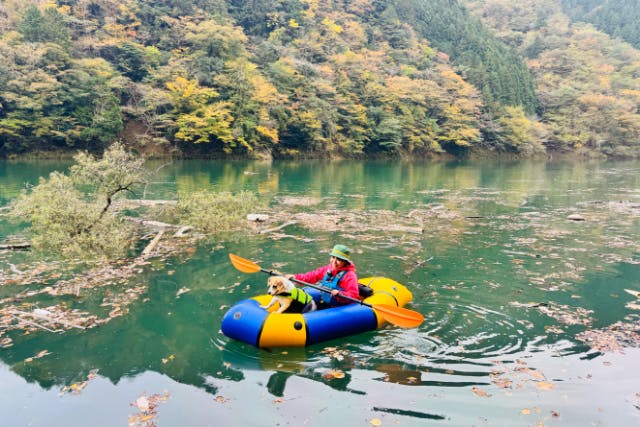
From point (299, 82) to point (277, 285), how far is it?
36.0 m

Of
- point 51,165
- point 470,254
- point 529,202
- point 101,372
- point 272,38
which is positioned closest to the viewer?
point 101,372

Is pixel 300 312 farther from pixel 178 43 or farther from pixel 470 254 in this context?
pixel 178 43

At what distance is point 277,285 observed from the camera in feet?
19.2

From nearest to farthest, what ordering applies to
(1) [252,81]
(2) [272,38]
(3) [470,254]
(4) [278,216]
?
(3) [470,254]
(4) [278,216]
(1) [252,81]
(2) [272,38]

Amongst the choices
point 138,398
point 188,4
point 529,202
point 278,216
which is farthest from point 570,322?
point 188,4

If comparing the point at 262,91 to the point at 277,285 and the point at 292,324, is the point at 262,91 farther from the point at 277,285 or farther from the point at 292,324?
the point at 292,324

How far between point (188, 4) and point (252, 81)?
12716 mm

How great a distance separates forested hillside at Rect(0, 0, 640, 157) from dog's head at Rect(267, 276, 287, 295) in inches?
1132

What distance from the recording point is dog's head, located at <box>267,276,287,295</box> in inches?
230

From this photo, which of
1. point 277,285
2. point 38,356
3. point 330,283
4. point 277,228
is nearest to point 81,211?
point 38,356

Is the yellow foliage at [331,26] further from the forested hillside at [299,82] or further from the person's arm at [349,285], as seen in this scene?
the person's arm at [349,285]

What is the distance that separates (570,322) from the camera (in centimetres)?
644

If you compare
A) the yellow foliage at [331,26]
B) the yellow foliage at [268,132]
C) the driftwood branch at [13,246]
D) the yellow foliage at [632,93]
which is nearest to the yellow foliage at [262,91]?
the yellow foliage at [268,132]

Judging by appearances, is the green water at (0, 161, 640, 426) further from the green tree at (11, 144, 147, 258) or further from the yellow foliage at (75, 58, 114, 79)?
the yellow foliage at (75, 58, 114, 79)
